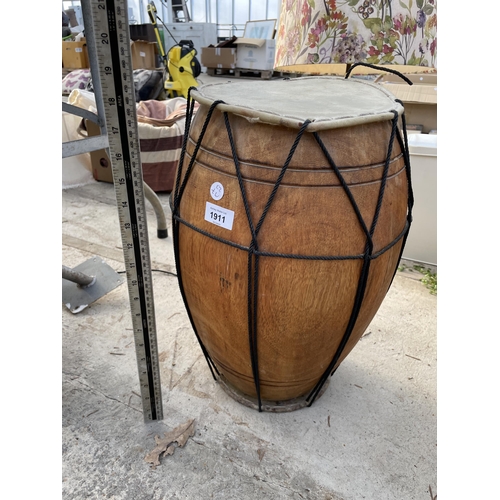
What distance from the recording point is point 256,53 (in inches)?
327

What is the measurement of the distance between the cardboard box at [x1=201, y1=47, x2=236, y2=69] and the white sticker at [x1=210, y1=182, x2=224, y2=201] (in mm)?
8385

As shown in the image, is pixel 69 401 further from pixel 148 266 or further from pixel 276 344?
pixel 276 344

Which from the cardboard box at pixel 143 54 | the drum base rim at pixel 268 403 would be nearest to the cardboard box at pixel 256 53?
the cardboard box at pixel 143 54

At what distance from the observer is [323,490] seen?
1.25 m

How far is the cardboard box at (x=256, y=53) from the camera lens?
8.19 metres

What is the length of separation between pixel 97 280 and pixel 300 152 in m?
1.50

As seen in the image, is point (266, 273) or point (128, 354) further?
point (128, 354)

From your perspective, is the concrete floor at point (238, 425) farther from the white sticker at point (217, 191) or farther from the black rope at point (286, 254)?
the white sticker at point (217, 191)

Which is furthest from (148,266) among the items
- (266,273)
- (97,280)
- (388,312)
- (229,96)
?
(388,312)

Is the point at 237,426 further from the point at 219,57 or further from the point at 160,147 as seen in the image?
the point at 219,57

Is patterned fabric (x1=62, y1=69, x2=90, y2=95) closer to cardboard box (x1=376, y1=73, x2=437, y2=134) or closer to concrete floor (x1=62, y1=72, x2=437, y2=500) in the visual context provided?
cardboard box (x1=376, y1=73, x2=437, y2=134)

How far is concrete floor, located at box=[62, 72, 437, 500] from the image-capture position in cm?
126

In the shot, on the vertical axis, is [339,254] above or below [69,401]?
above

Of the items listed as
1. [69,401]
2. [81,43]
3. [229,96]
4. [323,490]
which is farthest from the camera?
[81,43]
